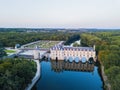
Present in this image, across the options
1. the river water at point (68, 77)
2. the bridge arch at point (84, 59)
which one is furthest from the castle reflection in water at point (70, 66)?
the bridge arch at point (84, 59)

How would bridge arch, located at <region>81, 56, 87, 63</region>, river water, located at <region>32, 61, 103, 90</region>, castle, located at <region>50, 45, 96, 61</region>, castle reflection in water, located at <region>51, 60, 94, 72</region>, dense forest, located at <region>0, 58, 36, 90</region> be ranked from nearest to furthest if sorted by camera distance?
dense forest, located at <region>0, 58, 36, 90</region>, river water, located at <region>32, 61, 103, 90</region>, castle reflection in water, located at <region>51, 60, 94, 72</region>, bridge arch, located at <region>81, 56, 87, 63</region>, castle, located at <region>50, 45, 96, 61</region>

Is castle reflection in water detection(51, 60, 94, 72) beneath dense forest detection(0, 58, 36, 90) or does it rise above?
beneath

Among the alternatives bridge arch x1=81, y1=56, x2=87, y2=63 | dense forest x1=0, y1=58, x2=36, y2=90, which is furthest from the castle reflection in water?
dense forest x1=0, y1=58, x2=36, y2=90

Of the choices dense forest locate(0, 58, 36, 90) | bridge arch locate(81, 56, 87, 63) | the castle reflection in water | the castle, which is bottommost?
the castle reflection in water

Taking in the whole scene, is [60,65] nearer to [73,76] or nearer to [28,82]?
[73,76]

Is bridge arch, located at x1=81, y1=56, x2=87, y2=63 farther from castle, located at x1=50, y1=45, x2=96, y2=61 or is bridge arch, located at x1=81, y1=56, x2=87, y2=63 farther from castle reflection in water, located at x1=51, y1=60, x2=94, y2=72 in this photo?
castle reflection in water, located at x1=51, y1=60, x2=94, y2=72

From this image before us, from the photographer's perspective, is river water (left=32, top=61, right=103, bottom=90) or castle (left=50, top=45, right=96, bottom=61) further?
castle (left=50, top=45, right=96, bottom=61)

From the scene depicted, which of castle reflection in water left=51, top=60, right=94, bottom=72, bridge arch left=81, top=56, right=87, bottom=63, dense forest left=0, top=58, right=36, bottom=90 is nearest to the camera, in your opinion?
dense forest left=0, top=58, right=36, bottom=90
